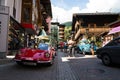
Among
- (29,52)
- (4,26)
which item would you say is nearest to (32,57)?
(29,52)

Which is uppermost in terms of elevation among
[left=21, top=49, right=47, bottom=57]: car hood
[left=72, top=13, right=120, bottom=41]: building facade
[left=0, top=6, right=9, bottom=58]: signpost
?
[left=72, top=13, right=120, bottom=41]: building facade

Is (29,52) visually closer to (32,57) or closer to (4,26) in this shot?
(32,57)

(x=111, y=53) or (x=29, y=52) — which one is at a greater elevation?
(x=29, y=52)

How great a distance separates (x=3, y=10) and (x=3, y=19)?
573 mm

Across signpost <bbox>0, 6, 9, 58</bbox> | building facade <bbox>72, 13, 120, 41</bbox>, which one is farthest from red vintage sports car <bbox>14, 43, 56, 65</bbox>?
building facade <bbox>72, 13, 120, 41</bbox>

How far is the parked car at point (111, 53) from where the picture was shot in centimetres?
1163

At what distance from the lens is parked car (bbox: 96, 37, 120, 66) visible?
458 inches

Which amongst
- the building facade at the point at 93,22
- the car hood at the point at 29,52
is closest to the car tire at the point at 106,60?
the car hood at the point at 29,52

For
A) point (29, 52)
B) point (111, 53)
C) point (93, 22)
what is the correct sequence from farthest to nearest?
point (93, 22), point (111, 53), point (29, 52)

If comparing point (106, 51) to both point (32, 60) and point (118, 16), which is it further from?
point (118, 16)

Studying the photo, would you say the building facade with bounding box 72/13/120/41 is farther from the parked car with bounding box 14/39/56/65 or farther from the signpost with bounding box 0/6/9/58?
the parked car with bounding box 14/39/56/65

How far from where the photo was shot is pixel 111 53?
1203 centimetres

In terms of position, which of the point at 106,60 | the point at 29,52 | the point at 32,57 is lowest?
the point at 106,60

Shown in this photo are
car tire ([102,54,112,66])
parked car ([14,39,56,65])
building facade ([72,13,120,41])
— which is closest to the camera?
parked car ([14,39,56,65])
